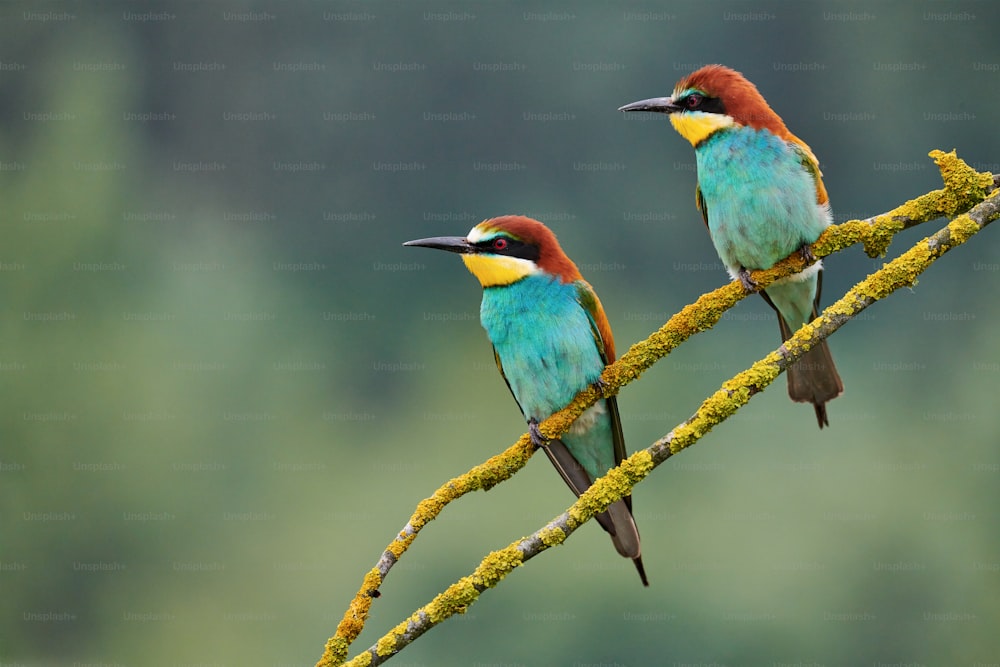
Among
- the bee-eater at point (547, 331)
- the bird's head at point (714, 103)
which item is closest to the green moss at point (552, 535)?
the bee-eater at point (547, 331)

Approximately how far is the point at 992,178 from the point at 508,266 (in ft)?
3.42

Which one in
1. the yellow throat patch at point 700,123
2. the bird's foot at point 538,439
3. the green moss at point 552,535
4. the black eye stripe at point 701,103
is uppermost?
the black eye stripe at point 701,103

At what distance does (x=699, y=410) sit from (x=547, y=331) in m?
0.74

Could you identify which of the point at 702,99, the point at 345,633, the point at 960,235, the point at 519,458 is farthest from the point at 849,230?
the point at 345,633

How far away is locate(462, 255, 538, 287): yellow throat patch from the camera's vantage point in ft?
7.46

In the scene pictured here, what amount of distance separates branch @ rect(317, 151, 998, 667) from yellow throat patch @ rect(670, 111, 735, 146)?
49 centimetres

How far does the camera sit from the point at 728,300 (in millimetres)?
1783

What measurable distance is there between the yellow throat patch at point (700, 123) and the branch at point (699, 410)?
492mm

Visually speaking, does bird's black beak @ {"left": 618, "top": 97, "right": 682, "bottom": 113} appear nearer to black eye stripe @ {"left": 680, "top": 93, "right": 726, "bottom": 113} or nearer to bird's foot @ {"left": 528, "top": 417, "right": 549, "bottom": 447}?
black eye stripe @ {"left": 680, "top": 93, "right": 726, "bottom": 113}

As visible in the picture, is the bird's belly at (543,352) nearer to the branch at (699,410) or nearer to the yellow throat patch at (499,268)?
the yellow throat patch at (499,268)

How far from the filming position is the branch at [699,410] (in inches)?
62.4

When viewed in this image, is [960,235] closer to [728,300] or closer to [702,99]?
[728,300]

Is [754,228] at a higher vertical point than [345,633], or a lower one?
higher

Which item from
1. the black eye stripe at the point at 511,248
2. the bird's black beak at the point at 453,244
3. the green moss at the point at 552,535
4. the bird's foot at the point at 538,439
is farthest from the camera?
the black eye stripe at the point at 511,248
